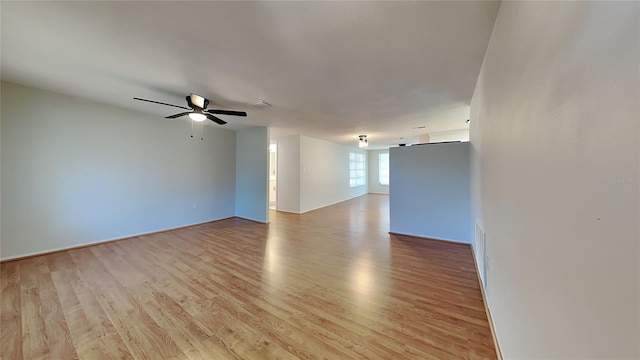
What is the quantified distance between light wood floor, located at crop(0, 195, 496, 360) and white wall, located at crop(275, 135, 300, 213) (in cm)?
290

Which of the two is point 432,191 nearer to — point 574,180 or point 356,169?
point 574,180

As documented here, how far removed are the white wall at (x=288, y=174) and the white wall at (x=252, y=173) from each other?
1.20 m

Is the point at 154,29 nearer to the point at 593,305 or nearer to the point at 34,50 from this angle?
the point at 34,50

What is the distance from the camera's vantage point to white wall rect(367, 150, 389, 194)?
1115 centimetres

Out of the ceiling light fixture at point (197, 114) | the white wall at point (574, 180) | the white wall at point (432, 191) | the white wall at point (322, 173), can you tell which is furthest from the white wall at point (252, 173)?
the white wall at point (574, 180)

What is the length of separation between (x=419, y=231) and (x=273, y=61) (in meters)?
3.76

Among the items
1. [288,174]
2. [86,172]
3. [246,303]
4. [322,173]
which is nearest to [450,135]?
[322,173]

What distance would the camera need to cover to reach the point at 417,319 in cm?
182

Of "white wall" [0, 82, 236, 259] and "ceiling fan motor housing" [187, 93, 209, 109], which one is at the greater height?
"ceiling fan motor housing" [187, 93, 209, 109]

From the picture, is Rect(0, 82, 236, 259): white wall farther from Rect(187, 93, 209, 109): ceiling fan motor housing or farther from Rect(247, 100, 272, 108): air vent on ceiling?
Rect(247, 100, 272, 108): air vent on ceiling

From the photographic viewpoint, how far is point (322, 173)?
738 cm

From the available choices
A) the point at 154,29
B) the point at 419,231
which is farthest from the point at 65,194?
the point at 419,231

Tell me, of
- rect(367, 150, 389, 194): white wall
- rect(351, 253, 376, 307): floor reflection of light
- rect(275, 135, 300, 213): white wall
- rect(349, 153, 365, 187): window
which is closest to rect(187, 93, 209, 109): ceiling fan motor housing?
rect(351, 253, 376, 307): floor reflection of light

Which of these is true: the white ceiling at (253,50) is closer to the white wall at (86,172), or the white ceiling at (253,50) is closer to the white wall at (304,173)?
the white wall at (86,172)
